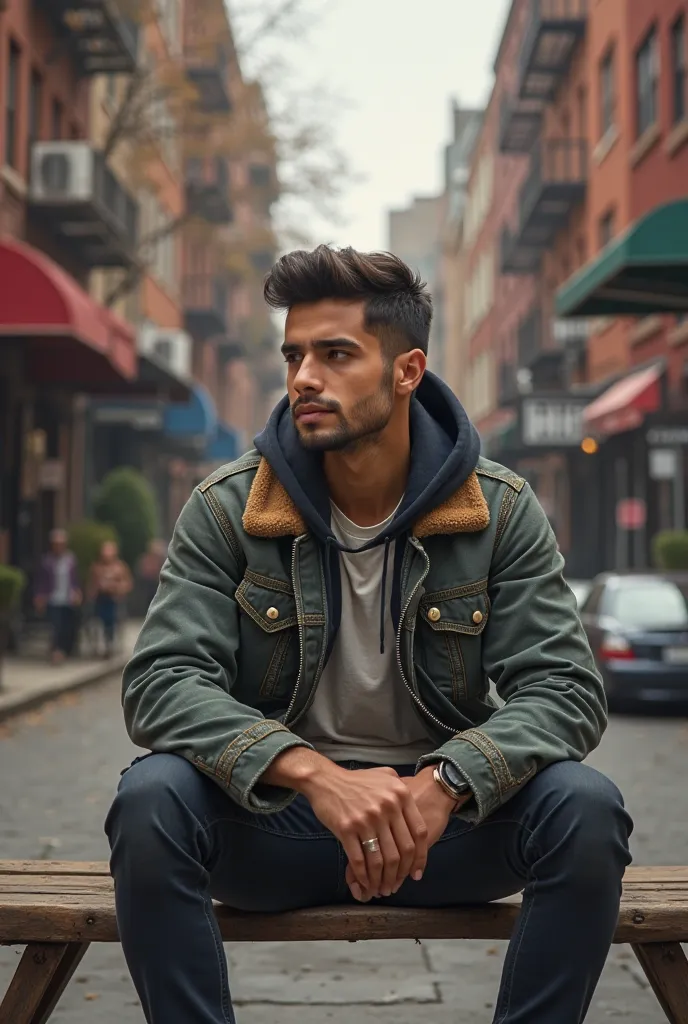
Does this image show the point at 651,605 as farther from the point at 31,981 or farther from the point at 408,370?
the point at 31,981

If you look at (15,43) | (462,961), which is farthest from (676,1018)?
(15,43)

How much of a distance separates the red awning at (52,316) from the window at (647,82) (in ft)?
35.1

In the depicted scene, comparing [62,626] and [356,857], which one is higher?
[356,857]

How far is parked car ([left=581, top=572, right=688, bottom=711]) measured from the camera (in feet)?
49.2

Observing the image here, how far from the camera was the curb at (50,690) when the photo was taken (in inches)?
567

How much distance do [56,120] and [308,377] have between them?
84.5ft

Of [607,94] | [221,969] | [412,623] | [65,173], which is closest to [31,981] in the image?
[221,969]

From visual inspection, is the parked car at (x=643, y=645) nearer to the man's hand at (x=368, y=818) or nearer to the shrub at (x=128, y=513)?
the man's hand at (x=368, y=818)

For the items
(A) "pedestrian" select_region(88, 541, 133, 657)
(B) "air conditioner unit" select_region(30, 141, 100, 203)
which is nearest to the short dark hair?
(A) "pedestrian" select_region(88, 541, 133, 657)

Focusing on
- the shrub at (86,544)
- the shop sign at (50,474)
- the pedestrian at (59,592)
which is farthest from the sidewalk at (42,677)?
the shop sign at (50,474)

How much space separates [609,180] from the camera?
3306 centimetres

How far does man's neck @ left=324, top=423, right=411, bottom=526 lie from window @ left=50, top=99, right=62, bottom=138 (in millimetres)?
25098

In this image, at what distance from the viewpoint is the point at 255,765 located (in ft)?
10.6

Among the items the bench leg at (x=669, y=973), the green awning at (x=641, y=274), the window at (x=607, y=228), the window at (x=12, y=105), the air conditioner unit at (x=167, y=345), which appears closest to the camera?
the bench leg at (x=669, y=973)
